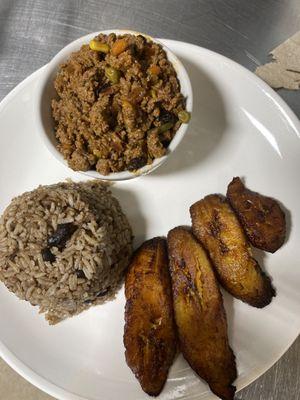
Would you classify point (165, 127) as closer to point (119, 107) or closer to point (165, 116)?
point (165, 116)

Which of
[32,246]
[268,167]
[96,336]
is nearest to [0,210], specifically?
[32,246]

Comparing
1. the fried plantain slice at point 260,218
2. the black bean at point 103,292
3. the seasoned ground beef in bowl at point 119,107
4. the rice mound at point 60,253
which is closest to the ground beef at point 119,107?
the seasoned ground beef in bowl at point 119,107

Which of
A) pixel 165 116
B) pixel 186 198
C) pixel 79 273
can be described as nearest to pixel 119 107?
pixel 165 116

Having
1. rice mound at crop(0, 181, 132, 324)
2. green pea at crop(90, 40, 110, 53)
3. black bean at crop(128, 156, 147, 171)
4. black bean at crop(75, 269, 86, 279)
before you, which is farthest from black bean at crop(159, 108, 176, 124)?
black bean at crop(75, 269, 86, 279)

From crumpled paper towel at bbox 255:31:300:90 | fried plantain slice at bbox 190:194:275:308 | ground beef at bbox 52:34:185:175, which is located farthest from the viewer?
crumpled paper towel at bbox 255:31:300:90

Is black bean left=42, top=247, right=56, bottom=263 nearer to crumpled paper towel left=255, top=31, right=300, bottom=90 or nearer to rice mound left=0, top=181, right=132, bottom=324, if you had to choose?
rice mound left=0, top=181, right=132, bottom=324

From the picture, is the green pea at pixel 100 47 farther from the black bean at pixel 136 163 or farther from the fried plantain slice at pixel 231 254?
the fried plantain slice at pixel 231 254
